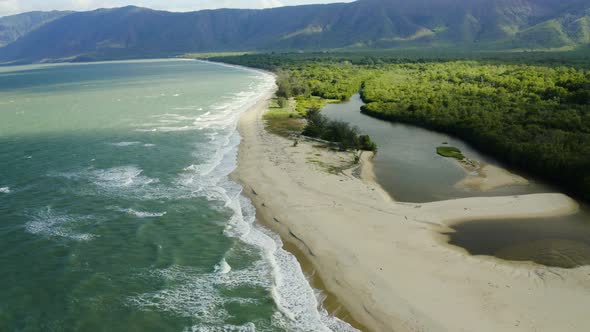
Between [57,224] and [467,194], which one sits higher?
[57,224]

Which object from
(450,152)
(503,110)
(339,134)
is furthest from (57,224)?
(503,110)

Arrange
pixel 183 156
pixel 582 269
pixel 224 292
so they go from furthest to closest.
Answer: pixel 183 156
pixel 582 269
pixel 224 292

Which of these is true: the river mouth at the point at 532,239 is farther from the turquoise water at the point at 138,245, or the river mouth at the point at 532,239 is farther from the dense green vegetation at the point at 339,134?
the dense green vegetation at the point at 339,134

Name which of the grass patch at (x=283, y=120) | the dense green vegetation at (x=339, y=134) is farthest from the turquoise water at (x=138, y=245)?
the dense green vegetation at (x=339, y=134)

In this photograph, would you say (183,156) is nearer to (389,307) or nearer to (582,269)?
(389,307)

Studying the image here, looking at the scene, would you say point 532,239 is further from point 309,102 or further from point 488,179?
point 309,102

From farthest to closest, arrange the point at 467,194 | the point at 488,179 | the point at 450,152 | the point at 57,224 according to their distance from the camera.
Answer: the point at 450,152 → the point at 488,179 → the point at 467,194 → the point at 57,224

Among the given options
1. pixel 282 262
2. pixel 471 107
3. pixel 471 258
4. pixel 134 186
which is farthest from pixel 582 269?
pixel 471 107
